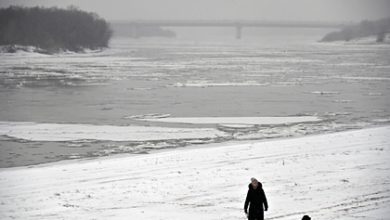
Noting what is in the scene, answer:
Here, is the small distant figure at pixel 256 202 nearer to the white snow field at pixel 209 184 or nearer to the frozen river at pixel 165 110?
the white snow field at pixel 209 184

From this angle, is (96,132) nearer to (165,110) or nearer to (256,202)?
(165,110)

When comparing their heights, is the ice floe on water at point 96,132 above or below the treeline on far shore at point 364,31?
below

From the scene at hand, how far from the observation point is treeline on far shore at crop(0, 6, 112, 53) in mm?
87656

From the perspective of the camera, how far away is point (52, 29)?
9631 centimetres

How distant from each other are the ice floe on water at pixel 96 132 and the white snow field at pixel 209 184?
2.30 meters

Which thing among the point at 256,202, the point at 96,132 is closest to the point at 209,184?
the point at 256,202

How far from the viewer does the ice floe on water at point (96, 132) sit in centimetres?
1805

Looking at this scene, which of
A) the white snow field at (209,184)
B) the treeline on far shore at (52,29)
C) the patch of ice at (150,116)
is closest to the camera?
the white snow field at (209,184)

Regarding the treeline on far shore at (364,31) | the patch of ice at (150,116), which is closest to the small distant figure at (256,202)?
the patch of ice at (150,116)

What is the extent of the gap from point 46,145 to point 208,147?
4.23 m

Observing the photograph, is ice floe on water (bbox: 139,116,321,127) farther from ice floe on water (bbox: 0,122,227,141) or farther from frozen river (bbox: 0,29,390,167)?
ice floe on water (bbox: 0,122,227,141)

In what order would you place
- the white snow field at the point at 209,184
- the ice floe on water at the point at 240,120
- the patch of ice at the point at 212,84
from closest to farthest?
1. the white snow field at the point at 209,184
2. the ice floe on water at the point at 240,120
3. the patch of ice at the point at 212,84

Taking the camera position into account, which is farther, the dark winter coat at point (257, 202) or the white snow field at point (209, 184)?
the white snow field at point (209, 184)

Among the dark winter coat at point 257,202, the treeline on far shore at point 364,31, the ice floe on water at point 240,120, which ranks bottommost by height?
the ice floe on water at point 240,120
